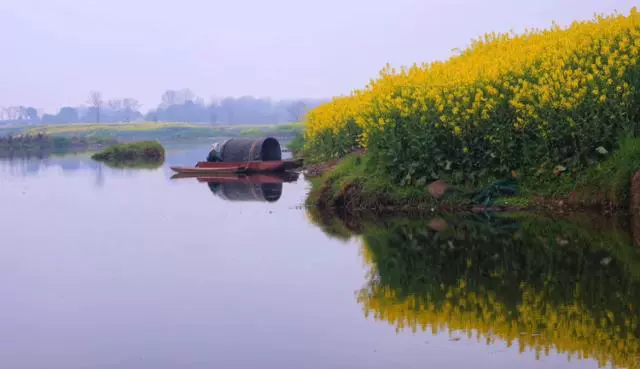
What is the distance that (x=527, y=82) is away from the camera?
18469 mm

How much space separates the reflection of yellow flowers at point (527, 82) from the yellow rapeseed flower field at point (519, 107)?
0.09 ft

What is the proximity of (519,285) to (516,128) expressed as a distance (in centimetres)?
862

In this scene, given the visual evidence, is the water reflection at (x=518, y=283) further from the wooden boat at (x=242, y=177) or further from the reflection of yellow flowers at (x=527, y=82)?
the wooden boat at (x=242, y=177)

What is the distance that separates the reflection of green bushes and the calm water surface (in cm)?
3

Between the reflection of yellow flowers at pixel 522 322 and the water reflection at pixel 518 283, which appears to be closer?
the reflection of yellow flowers at pixel 522 322

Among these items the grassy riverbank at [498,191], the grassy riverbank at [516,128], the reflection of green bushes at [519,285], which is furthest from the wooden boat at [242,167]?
the reflection of green bushes at [519,285]

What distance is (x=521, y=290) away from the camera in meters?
10.2

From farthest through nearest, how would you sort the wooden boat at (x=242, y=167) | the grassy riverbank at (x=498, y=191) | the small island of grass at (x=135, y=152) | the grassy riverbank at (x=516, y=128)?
the small island of grass at (x=135, y=152) < the wooden boat at (x=242, y=167) < the grassy riverbank at (x=516, y=128) < the grassy riverbank at (x=498, y=191)

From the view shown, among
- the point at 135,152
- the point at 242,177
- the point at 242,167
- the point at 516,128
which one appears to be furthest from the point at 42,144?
the point at 516,128

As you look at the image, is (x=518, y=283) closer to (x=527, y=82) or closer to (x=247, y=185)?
(x=527, y=82)

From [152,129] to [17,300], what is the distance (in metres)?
159

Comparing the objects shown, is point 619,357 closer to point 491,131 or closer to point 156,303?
point 156,303

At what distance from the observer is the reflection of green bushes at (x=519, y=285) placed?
8297 mm

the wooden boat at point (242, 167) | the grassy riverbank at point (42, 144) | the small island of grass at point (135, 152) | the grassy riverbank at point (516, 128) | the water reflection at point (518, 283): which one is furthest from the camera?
the grassy riverbank at point (42, 144)
